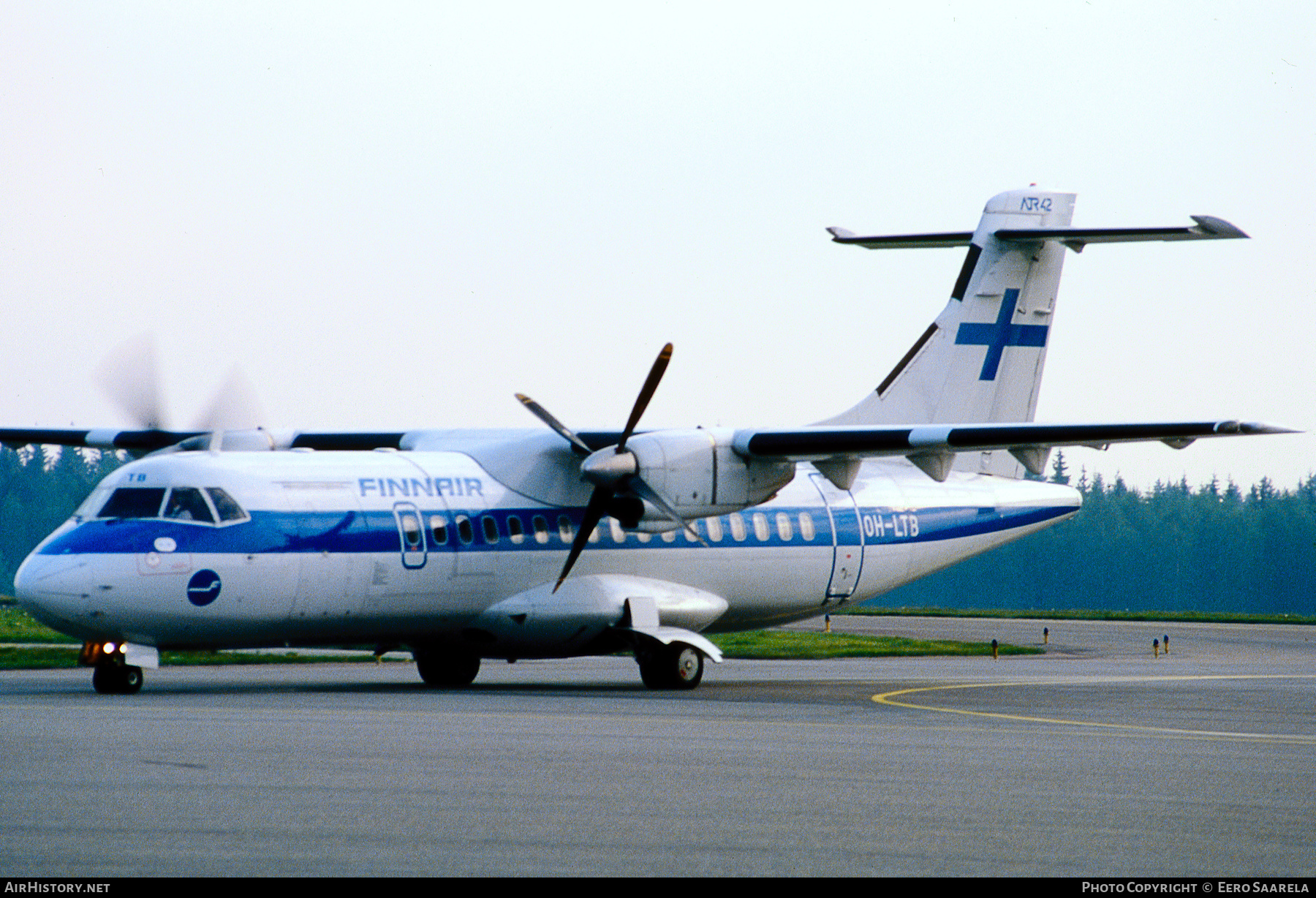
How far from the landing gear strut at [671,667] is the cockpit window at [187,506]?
684 cm

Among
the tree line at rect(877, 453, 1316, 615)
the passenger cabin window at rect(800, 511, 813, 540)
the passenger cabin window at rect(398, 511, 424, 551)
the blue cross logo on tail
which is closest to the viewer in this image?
the passenger cabin window at rect(398, 511, 424, 551)

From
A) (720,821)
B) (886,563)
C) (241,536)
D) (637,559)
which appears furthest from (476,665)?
(720,821)

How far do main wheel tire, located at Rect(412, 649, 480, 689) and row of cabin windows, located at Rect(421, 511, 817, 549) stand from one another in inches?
92.2

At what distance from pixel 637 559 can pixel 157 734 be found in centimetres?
1118

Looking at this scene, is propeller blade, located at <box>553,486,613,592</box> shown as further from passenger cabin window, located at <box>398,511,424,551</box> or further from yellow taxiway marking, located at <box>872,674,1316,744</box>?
yellow taxiway marking, located at <box>872,674,1316,744</box>

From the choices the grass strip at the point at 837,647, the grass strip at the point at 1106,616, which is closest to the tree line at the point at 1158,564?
the grass strip at the point at 1106,616

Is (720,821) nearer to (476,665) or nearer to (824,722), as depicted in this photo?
(824,722)

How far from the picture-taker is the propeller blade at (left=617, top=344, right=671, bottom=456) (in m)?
23.7

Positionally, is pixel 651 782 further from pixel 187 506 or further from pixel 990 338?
pixel 990 338

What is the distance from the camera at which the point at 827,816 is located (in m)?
10.4

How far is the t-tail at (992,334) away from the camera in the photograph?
96.4 feet

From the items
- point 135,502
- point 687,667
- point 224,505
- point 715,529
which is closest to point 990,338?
point 715,529

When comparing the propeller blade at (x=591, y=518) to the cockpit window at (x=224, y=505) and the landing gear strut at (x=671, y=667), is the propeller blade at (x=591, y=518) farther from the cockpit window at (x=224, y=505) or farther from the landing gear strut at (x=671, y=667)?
the cockpit window at (x=224, y=505)

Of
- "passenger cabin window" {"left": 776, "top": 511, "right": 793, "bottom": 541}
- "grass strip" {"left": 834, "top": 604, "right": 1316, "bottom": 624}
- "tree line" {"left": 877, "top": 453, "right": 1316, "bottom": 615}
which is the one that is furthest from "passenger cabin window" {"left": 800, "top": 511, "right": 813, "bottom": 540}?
"tree line" {"left": 877, "top": 453, "right": 1316, "bottom": 615}
